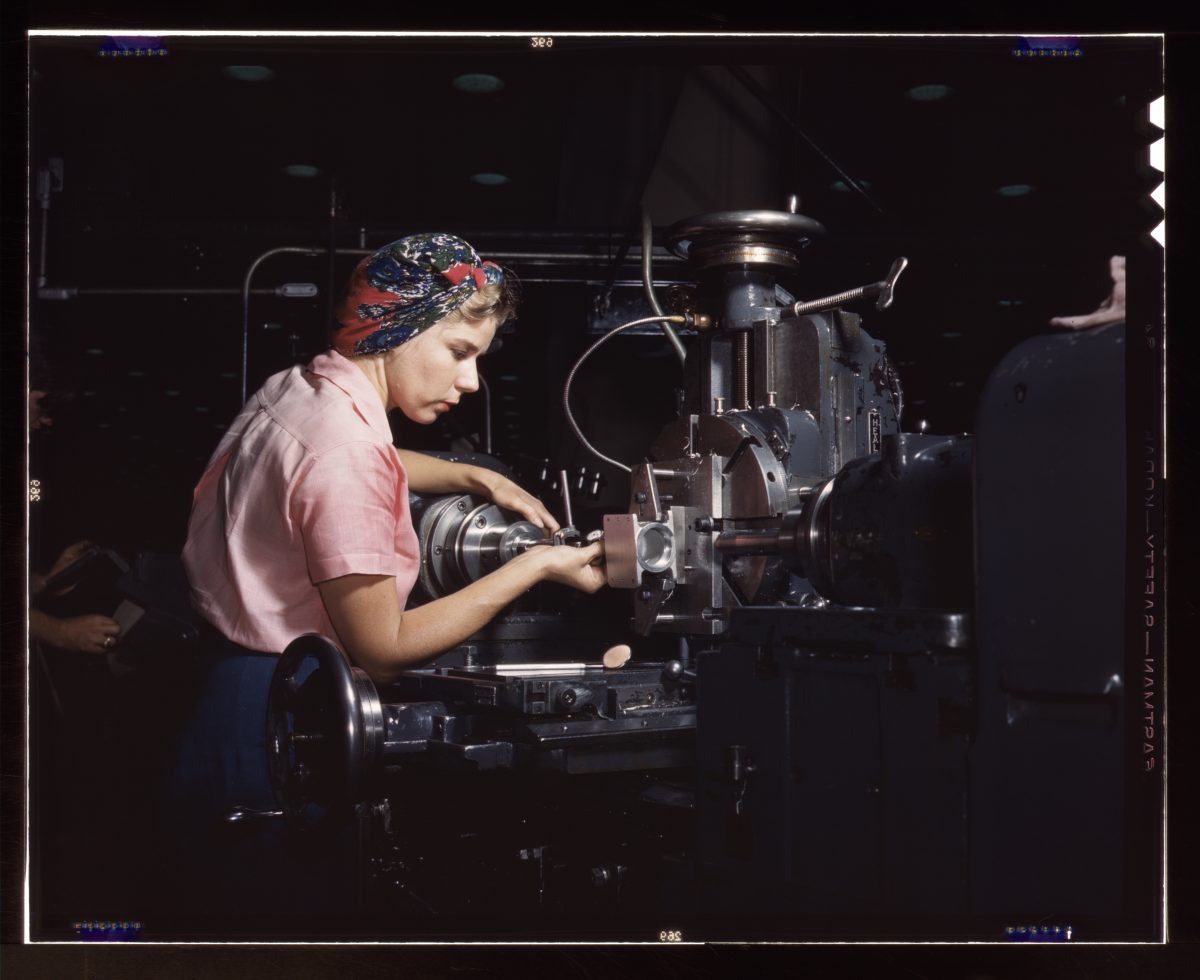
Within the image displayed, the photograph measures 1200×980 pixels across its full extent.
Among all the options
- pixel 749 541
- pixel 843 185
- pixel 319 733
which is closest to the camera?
pixel 319 733

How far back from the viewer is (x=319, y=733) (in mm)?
1273

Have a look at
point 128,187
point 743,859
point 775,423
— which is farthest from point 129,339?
point 743,859

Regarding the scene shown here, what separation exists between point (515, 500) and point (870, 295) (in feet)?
2.12

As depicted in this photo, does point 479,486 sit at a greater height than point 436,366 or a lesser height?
lesser

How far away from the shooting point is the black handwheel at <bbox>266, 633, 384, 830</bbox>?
1.20 meters

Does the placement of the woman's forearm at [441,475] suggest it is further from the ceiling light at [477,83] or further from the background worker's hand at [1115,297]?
the background worker's hand at [1115,297]

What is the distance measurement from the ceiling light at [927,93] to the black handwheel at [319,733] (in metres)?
1.14

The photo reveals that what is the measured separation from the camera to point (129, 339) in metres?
1.61

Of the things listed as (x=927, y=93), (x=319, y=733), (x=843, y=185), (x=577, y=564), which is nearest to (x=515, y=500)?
(x=577, y=564)

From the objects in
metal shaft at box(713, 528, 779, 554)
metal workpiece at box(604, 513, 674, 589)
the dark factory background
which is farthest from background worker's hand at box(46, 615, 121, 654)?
metal shaft at box(713, 528, 779, 554)

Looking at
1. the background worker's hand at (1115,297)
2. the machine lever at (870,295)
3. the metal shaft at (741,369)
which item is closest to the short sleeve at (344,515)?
the metal shaft at (741,369)

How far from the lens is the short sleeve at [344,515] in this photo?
1.45m

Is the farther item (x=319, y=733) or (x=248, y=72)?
(x=248, y=72)

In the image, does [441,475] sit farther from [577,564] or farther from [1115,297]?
[1115,297]
